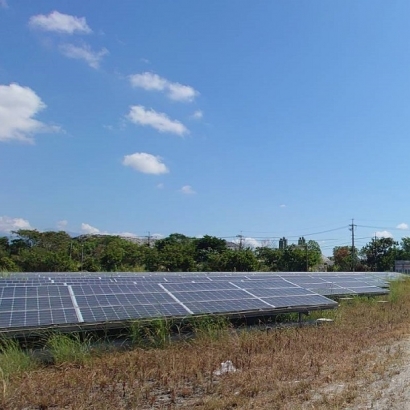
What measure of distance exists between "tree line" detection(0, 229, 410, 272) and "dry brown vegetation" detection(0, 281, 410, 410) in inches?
805

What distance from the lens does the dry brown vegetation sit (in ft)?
13.5

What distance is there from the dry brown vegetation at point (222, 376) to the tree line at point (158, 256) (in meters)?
20.4

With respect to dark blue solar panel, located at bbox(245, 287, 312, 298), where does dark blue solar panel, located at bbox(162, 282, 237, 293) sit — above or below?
above

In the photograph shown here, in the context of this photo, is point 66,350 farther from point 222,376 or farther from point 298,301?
point 298,301

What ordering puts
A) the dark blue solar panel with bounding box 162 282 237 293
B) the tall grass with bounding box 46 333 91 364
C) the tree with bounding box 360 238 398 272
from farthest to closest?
the tree with bounding box 360 238 398 272 < the dark blue solar panel with bounding box 162 282 237 293 < the tall grass with bounding box 46 333 91 364

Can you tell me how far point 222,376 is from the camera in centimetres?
499

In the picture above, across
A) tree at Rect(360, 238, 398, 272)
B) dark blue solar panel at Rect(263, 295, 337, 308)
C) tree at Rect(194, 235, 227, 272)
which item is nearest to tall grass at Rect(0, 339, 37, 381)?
dark blue solar panel at Rect(263, 295, 337, 308)

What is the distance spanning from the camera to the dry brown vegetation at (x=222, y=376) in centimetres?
410

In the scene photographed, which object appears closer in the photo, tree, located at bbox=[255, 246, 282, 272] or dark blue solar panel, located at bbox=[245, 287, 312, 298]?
dark blue solar panel, located at bbox=[245, 287, 312, 298]

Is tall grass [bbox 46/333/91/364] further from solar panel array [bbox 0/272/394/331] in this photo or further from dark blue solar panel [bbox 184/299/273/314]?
dark blue solar panel [bbox 184/299/273/314]

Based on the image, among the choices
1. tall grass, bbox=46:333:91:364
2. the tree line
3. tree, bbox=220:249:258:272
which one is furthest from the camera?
tree, bbox=220:249:258:272

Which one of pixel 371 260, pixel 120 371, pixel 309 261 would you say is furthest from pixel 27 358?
pixel 371 260

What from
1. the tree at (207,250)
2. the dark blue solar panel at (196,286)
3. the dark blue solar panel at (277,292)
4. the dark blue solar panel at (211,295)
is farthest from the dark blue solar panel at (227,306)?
the tree at (207,250)

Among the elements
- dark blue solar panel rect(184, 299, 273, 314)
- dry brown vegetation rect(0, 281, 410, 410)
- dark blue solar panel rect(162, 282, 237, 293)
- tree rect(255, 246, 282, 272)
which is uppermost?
tree rect(255, 246, 282, 272)
